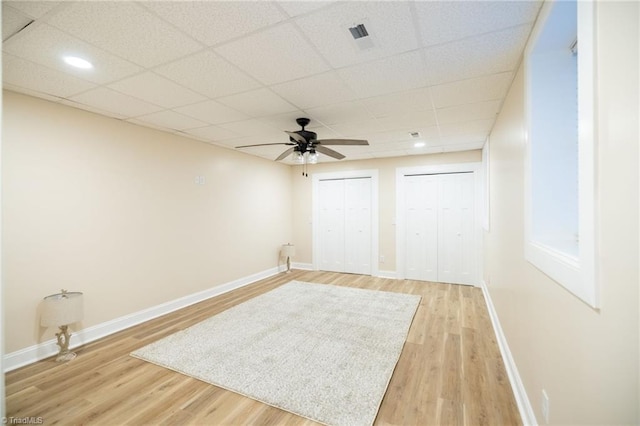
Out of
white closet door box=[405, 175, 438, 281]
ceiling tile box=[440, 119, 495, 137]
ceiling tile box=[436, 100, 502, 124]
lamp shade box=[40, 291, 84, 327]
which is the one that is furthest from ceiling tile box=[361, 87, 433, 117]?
lamp shade box=[40, 291, 84, 327]

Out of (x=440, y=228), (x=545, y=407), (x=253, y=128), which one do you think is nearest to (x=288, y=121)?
(x=253, y=128)

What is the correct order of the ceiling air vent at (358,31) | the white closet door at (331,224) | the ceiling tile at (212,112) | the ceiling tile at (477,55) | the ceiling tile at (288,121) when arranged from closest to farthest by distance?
the ceiling air vent at (358,31) → the ceiling tile at (477,55) → the ceiling tile at (212,112) → the ceiling tile at (288,121) → the white closet door at (331,224)

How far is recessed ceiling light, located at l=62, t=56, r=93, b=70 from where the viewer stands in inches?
76.5

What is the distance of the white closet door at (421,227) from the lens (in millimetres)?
5348

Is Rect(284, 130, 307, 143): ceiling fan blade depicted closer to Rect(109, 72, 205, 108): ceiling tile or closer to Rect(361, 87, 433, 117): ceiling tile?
Rect(361, 87, 433, 117): ceiling tile

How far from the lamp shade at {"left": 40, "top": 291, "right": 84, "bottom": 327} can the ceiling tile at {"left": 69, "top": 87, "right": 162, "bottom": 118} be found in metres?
1.93

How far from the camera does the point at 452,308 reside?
3.86 metres

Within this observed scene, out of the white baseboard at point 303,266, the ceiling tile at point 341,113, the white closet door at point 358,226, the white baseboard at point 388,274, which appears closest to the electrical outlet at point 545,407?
the ceiling tile at point 341,113

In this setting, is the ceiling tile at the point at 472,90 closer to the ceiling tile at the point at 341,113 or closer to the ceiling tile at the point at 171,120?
the ceiling tile at the point at 341,113

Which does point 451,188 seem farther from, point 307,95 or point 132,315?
point 132,315

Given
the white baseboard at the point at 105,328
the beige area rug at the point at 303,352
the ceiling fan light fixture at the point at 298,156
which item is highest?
→ the ceiling fan light fixture at the point at 298,156

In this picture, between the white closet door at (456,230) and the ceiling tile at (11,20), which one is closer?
the ceiling tile at (11,20)

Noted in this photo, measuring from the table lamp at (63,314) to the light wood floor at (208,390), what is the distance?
5.2 inches

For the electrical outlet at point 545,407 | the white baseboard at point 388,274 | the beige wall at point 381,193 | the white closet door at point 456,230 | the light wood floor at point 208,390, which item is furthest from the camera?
the white baseboard at point 388,274
